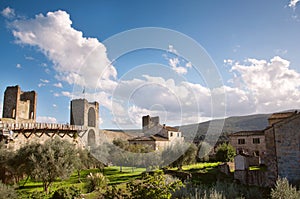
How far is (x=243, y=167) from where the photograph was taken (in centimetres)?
1480

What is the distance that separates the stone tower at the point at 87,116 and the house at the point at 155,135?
6.19m

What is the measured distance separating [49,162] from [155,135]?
91.6ft

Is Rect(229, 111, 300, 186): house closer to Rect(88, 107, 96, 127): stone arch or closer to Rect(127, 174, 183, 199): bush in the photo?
Rect(127, 174, 183, 199): bush

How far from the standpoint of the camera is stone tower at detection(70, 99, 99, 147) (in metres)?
36.5

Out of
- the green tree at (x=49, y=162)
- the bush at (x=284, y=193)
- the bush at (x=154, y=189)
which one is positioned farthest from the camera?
the green tree at (x=49, y=162)

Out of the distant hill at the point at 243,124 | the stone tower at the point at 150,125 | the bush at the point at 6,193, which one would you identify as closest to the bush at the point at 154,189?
the bush at the point at 6,193

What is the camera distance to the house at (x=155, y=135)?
35.9 meters

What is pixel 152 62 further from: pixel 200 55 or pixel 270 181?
pixel 270 181

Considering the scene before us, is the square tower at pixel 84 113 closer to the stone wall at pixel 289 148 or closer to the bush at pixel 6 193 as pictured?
the bush at pixel 6 193

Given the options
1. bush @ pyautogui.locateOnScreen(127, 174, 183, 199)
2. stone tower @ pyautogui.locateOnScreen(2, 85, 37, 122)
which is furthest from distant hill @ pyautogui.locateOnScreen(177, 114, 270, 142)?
bush @ pyautogui.locateOnScreen(127, 174, 183, 199)

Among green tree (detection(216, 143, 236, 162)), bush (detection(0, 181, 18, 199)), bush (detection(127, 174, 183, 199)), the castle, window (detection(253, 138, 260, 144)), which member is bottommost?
bush (detection(0, 181, 18, 199))

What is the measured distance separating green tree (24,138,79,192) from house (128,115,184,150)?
63.0 feet

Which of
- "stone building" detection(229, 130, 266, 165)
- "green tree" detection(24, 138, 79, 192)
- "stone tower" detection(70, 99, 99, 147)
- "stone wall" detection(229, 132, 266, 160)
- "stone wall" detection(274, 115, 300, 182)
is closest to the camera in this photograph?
→ "stone wall" detection(274, 115, 300, 182)

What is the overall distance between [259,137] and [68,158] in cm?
2472
